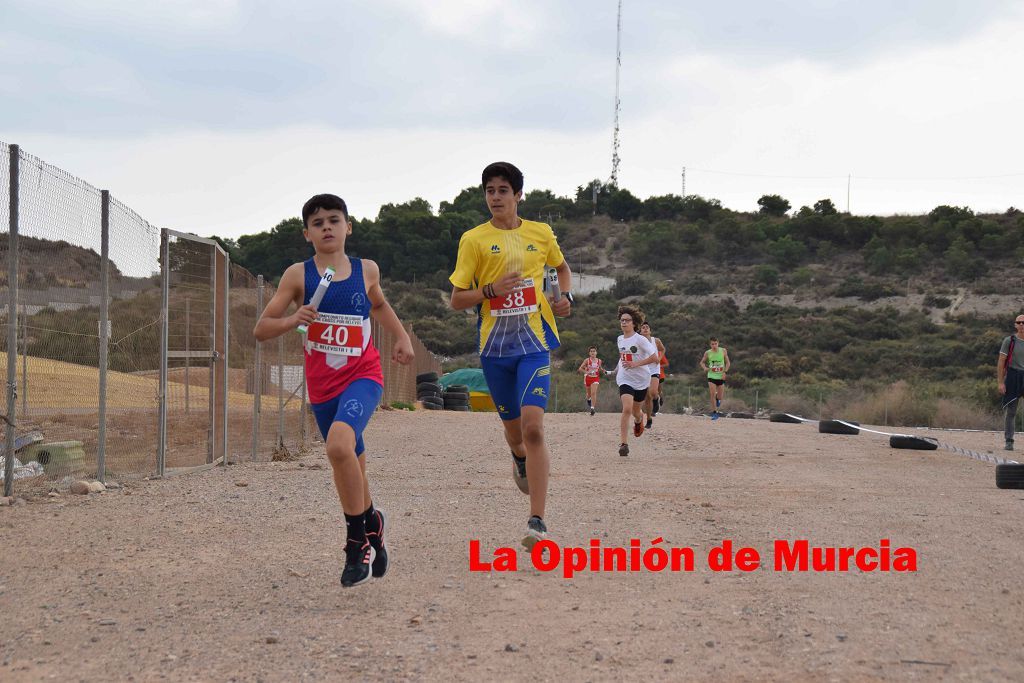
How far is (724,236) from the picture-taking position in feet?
282

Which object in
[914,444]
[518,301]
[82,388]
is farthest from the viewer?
[914,444]

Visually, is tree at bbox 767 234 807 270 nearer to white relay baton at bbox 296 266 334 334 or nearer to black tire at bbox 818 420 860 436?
black tire at bbox 818 420 860 436

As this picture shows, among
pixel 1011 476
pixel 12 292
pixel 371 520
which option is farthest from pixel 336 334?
pixel 1011 476

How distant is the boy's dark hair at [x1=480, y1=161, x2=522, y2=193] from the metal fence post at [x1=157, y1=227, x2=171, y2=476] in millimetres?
4760

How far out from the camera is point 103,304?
9938mm

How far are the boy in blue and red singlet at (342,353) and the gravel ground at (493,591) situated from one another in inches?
13.1

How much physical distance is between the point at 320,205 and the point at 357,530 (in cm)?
169

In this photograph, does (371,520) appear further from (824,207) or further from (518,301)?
(824,207)

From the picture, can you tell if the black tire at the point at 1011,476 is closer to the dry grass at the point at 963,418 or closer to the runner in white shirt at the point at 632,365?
the runner in white shirt at the point at 632,365

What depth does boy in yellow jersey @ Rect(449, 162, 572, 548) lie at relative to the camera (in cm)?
719

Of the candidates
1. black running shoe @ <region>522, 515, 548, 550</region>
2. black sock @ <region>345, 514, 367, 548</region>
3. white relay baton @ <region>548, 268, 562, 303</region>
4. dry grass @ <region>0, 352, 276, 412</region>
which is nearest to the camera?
black sock @ <region>345, 514, 367, 548</region>

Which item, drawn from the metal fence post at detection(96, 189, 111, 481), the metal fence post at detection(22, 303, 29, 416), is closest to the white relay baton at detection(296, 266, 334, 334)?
the metal fence post at detection(22, 303, 29, 416)

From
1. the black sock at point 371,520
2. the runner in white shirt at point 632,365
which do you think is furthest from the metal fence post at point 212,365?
the black sock at point 371,520

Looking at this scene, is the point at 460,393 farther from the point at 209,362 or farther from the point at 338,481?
the point at 338,481
